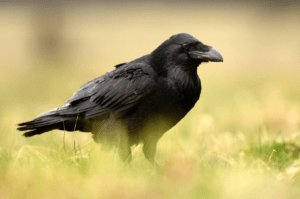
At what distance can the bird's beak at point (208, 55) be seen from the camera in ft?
12.0

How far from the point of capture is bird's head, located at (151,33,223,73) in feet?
12.3

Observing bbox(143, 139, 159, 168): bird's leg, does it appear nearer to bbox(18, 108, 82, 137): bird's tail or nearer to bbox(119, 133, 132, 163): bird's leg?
bbox(119, 133, 132, 163): bird's leg

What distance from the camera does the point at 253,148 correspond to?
3936mm

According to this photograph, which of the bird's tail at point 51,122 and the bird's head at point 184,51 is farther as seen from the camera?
the bird's tail at point 51,122

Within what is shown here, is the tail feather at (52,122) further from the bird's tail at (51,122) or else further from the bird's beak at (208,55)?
the bird's beak at (208,55)

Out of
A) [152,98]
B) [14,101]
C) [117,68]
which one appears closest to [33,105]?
[14,101]

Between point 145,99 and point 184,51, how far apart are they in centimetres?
60

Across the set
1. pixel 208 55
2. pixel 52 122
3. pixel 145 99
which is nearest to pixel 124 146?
pixel 145 99

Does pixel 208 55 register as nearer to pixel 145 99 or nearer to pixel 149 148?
pixel 145 99

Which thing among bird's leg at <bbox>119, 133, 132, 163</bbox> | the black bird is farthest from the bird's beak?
bird's leg at <bbox>119, 133, 132, 163</bbox>

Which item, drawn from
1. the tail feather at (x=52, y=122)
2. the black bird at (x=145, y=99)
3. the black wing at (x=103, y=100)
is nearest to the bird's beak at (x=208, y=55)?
the black bird at (x=145, y=99)

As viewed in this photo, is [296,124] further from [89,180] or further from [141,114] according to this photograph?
[89,180]

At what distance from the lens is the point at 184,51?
3.81 meters

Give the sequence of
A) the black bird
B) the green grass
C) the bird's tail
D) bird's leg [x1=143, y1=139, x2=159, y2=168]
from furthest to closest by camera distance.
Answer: the bird's tail → bird's leg [x1=143, y1=139, x2=159, y2=168] → the black bird → the green grass
